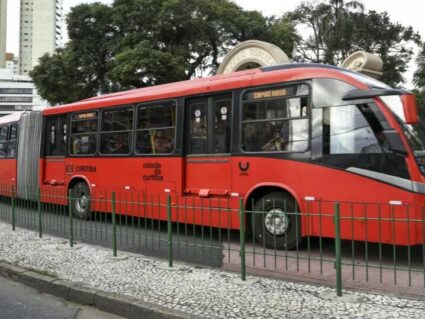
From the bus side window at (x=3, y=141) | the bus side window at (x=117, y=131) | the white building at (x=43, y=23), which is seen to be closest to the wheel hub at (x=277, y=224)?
the bus side window at (x=117, y=131)

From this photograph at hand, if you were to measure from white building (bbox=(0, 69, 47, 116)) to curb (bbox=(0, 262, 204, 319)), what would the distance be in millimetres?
114376

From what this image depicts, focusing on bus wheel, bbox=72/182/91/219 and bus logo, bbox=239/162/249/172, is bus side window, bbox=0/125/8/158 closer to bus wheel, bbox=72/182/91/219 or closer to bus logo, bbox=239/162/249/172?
bus wheel, bbox=72/182/91/219

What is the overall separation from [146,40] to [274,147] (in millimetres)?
18440

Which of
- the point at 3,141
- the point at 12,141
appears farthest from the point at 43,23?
the point at 12,141

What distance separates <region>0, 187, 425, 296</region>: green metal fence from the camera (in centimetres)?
595

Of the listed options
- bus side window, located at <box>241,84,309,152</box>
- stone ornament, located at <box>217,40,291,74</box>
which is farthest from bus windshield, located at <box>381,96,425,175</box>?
stone ornament, located at <box>217,40,291,74</box>

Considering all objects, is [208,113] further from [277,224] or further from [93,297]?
[93,297]

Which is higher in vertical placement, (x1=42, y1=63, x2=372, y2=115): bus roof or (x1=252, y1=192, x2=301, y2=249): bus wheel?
(x1=42, y1=63, x2=372, y2=115): bus roof

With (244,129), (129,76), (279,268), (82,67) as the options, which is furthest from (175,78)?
(279,268)

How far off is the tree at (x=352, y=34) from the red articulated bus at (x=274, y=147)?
24.3m

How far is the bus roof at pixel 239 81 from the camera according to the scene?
752 cm

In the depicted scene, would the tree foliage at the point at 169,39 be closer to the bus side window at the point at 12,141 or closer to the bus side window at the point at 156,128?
the bus side window at the point at 12,141

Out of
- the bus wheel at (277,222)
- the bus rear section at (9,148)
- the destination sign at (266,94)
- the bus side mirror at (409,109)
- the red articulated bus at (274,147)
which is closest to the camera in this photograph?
the red articulated bus at (274,147)

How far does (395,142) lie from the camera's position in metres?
6.75
